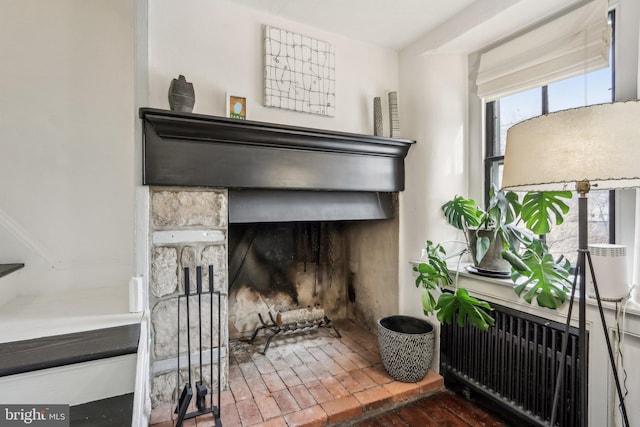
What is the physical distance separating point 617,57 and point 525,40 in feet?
1.61

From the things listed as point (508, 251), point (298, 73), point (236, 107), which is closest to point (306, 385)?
point (508, 251)

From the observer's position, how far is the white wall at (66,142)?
1.75 metres

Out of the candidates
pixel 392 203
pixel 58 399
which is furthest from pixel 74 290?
pixel 392 203

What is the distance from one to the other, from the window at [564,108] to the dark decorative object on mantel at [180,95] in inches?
76.2

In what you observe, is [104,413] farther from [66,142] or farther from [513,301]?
[513,301]

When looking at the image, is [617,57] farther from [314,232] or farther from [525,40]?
[314,232]

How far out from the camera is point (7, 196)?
1.74 meters

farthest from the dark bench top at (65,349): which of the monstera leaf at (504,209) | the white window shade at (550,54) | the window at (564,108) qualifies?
the white window shade at (550,54)

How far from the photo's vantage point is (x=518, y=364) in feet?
5.29

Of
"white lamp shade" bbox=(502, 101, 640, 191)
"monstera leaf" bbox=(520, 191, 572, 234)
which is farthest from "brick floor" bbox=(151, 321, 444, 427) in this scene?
"white lamp shade" bbox=(502, 101, 640, 191)

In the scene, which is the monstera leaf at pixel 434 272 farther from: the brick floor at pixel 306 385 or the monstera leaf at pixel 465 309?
the brick floor at pixel 306 385

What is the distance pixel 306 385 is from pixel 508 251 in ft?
4.63

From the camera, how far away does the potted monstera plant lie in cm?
149

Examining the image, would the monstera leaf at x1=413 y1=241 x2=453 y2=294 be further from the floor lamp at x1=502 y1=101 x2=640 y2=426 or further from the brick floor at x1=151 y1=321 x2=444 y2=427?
the floor lamp at x1=502 y1=101 x2=640 y2=426
